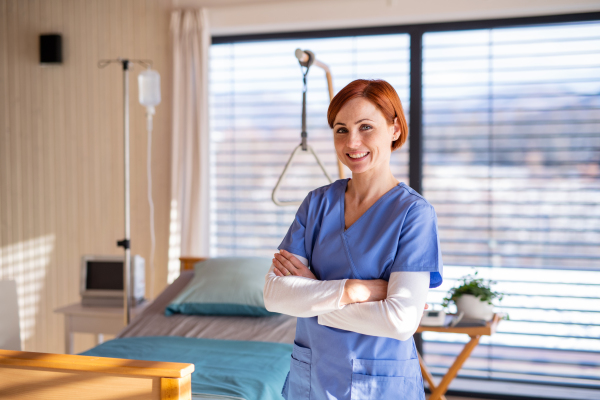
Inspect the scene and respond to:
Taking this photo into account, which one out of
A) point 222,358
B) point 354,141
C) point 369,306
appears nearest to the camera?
point 369,306

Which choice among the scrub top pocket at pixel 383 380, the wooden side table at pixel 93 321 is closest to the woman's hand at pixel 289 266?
the scrub top pocket at pixel 383 380

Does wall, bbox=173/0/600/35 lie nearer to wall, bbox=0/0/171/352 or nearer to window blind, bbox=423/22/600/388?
window blind, bbox=423/22/600/388

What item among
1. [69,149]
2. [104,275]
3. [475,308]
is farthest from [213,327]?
[69,149]

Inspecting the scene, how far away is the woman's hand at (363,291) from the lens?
3.97 feet

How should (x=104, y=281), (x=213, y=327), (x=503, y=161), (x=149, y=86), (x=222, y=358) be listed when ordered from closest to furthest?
(x=222, y=358), (x=213, y=327), (x=149, y=86), (x=104, y=281), (x=503, y=161)

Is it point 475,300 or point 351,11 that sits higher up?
point 351,11

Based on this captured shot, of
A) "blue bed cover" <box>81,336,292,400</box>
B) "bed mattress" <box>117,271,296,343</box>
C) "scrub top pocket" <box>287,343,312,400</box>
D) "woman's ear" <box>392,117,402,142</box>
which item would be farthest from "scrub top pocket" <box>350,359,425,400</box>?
"bed mattress" <box>117,271,296,343</box>

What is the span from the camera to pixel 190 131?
3330 mm

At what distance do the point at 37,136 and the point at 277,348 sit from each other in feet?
8.27

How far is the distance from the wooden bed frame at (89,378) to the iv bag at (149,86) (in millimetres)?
1787

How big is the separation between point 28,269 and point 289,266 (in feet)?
10.1

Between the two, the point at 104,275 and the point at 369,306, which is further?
the point at 104,275

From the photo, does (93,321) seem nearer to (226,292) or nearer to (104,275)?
(104,275)

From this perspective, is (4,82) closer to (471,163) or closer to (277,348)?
(277,348)
